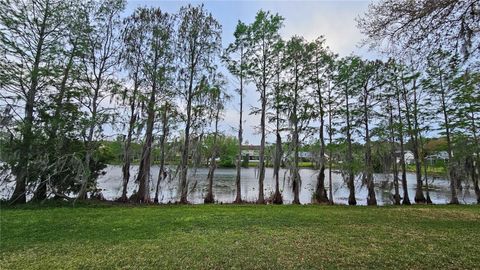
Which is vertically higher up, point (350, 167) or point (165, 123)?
point (165, 123)

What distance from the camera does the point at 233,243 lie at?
4.73 metres

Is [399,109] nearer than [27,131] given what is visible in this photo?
No

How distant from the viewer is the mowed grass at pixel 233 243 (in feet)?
12.3

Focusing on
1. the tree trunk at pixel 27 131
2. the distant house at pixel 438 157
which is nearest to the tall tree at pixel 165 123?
the tree trunk at pixel 27 131

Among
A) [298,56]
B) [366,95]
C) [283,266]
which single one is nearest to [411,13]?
[283,266]

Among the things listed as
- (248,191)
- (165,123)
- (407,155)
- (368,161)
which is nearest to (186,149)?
(165,123)

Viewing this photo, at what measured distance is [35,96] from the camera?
33.2 ft

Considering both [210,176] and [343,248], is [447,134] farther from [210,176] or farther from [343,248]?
[343,248]

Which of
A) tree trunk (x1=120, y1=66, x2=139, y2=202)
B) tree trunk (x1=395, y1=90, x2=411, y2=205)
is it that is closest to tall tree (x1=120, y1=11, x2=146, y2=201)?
tree trunk (x1=120, y1=66, x2=139, y2=202)

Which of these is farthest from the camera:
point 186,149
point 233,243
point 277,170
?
point 277,170

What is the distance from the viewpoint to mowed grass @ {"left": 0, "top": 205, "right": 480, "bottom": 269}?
375 centimetres

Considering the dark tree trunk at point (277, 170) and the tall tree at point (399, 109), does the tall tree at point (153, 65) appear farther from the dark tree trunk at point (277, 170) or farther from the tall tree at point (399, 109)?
the tall tree at point (399, 109)

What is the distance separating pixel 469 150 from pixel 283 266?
585 inches

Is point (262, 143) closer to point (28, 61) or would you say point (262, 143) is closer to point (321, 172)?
point (321, 172)
